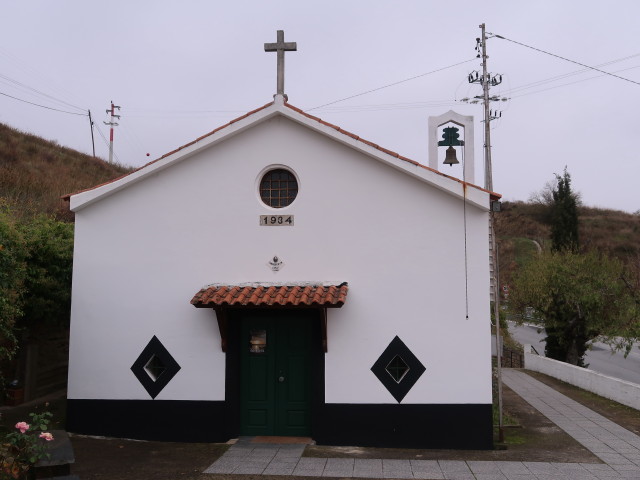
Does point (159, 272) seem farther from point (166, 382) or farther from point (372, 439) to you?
point (372, 439)

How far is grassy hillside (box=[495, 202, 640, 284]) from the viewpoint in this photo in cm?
5541

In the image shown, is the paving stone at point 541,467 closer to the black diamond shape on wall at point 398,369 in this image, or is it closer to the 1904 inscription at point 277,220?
the black diamond shape on wall at point 398,369

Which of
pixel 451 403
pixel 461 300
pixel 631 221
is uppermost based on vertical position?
pixel 631 221

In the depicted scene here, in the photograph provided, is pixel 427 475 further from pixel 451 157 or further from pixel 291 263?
pixel 451 157

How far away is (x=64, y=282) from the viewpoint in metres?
12.0

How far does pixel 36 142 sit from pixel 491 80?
98.4 feet

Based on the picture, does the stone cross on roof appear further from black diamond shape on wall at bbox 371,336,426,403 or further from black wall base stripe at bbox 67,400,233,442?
black wall base stripe at bbox 67,400,233,442

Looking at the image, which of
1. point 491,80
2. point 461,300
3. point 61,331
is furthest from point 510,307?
point 61,331

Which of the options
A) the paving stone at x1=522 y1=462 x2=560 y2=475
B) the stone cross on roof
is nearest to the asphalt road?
the paving stone at x1=522 y1=462 x2=560 y2=475

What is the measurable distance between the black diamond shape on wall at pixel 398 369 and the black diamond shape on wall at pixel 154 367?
3.53m

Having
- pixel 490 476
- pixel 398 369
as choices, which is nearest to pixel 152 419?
pixel 398 369

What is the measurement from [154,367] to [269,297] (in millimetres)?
2603

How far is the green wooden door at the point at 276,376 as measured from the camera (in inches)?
387

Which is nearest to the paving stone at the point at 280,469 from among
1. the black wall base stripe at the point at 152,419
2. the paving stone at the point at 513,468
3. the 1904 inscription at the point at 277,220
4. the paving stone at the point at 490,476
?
the black wall base stripe at the point at 152,419
